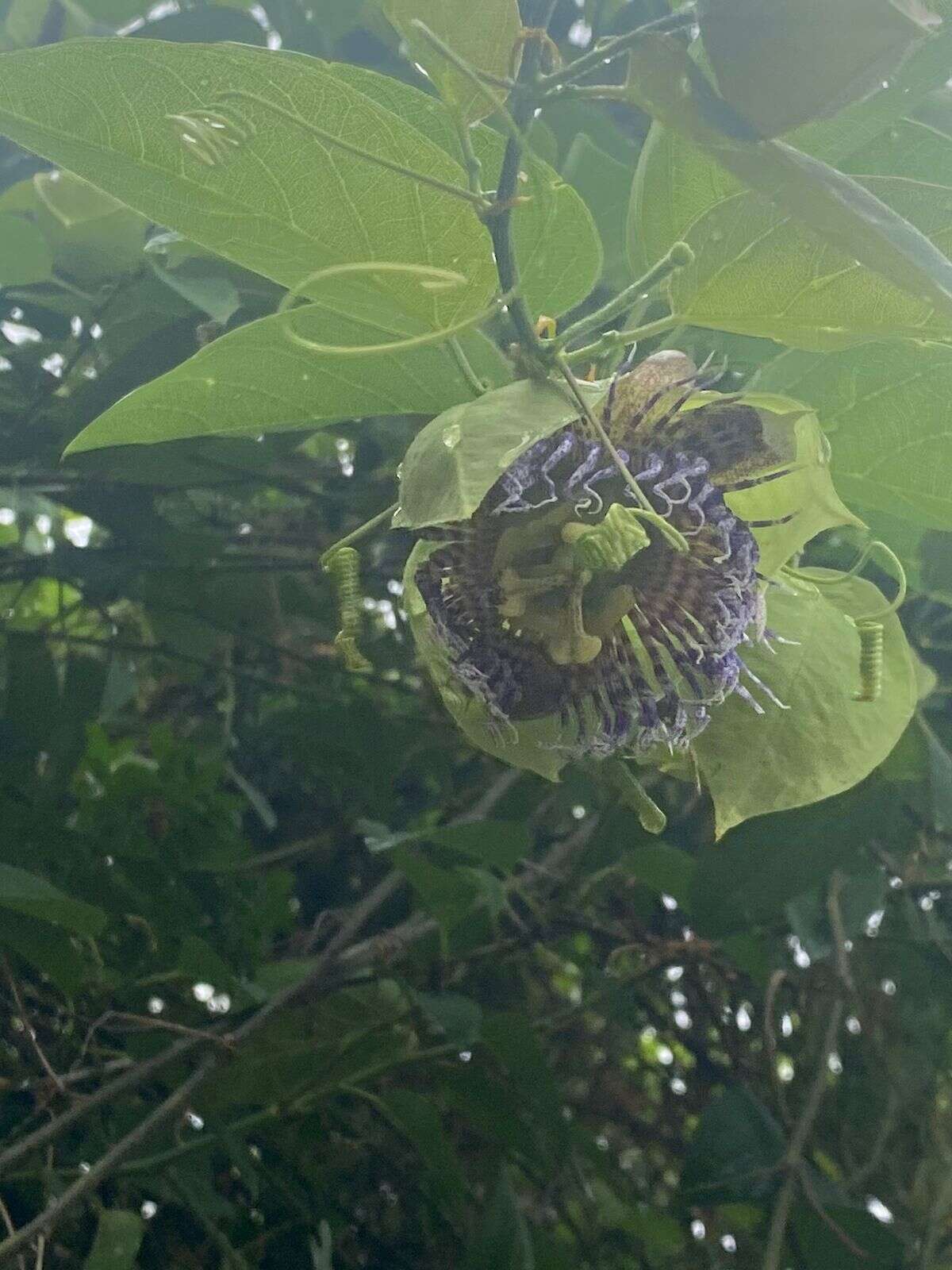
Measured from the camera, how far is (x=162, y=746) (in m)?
1.16

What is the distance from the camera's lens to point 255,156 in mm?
438

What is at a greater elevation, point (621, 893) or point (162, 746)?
point (162, 746)

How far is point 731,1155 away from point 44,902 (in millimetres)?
639

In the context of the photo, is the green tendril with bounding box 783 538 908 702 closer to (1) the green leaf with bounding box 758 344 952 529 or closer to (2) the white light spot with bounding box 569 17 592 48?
(1) the green leaf with bounding box 758 344 952 529

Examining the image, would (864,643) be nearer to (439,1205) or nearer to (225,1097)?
(225,1097)

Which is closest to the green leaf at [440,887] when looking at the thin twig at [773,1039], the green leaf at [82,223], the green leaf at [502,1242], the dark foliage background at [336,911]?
the dark foliage background at [336,911]

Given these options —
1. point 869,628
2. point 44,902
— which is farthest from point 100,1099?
point 869,628

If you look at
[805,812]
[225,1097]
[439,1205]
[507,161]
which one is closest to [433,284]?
[507,161]

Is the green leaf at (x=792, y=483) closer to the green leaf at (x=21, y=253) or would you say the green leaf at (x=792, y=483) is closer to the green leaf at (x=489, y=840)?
the green leaf at (x=489, y=840)

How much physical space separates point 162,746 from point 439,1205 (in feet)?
1.57

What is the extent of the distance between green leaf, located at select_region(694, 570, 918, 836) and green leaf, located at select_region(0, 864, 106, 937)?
18.7 inches

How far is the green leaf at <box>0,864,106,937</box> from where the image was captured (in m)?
0.79

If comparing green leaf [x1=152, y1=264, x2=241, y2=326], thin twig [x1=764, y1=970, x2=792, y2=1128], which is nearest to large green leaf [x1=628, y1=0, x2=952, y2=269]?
green leaf [x1=152, y1=264, x2=241, y2=326]

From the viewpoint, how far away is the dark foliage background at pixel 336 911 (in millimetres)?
920
